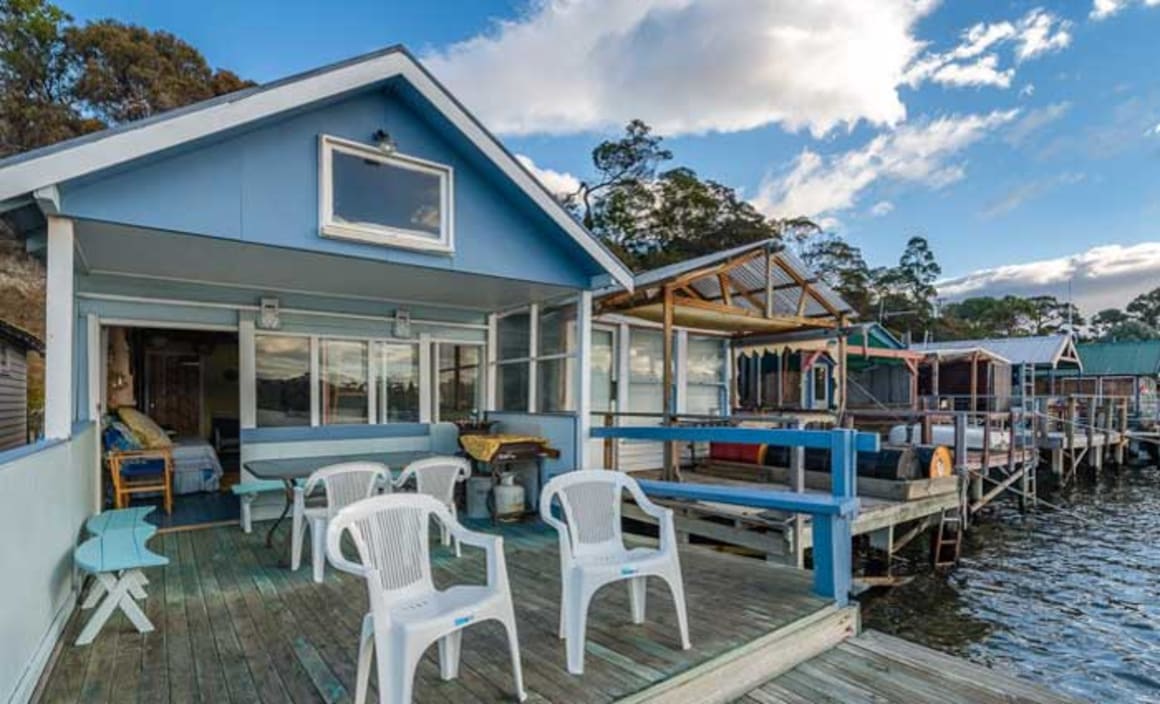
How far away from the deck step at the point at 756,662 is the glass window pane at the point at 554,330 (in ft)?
15.1

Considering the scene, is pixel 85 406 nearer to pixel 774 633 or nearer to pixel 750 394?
pixel 774 633

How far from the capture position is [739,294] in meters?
8.18

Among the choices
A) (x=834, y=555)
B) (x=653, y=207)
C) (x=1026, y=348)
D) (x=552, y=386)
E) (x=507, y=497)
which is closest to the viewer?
(x=834, y=555)

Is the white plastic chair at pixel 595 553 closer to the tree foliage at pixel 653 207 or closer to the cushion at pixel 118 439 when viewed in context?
the cushion at pixel 118 439

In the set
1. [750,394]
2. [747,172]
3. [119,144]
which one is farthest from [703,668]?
[747,172]

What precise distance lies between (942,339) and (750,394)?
35.2 m

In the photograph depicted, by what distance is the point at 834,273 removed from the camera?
37.3 meters

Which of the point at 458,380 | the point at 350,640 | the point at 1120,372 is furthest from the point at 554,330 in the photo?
the point at 1120,372

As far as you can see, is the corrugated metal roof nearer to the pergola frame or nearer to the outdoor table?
the pergola frame

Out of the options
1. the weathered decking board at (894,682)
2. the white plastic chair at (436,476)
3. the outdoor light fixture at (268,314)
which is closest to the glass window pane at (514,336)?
the outdoor light fixture at (268,314)

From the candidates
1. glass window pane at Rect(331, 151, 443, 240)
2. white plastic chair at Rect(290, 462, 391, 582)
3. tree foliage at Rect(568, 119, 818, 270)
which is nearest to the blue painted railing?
white plastic chair at Rect(290, 462, 391, 582)

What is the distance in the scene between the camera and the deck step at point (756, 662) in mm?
2678

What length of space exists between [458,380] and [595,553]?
4764 mm

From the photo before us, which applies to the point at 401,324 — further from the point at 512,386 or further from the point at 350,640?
the point at 350,640
